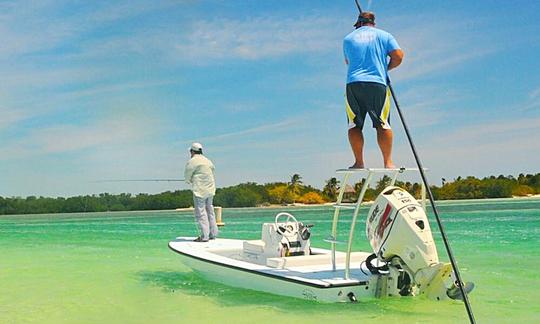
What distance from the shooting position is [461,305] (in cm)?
725

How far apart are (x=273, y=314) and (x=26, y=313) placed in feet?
10.7

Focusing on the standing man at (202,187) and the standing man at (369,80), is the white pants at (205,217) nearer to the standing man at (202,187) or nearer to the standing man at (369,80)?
the standing man at (202,187)

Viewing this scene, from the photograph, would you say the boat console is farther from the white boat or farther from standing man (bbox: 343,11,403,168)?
standing man (bbox: 343,11,403,168)

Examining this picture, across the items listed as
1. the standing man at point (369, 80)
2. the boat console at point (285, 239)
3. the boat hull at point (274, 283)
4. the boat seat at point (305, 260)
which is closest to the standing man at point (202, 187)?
the boat hull at point (274, 283)

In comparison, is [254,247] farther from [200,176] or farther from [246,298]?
[200,176]

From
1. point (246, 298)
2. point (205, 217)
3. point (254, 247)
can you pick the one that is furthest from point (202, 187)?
point (246, 298)

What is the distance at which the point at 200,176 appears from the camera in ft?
37.0

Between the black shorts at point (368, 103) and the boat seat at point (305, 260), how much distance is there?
206 centimetres

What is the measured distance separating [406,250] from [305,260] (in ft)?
6.71

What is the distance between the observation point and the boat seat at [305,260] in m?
8.06

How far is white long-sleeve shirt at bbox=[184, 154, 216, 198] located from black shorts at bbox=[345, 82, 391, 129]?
15.8ft

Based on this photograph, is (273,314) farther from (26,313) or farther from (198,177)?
(198,177)

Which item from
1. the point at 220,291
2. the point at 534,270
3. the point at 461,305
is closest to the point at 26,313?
the point at 220,291

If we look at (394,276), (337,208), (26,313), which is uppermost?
(337,208)
